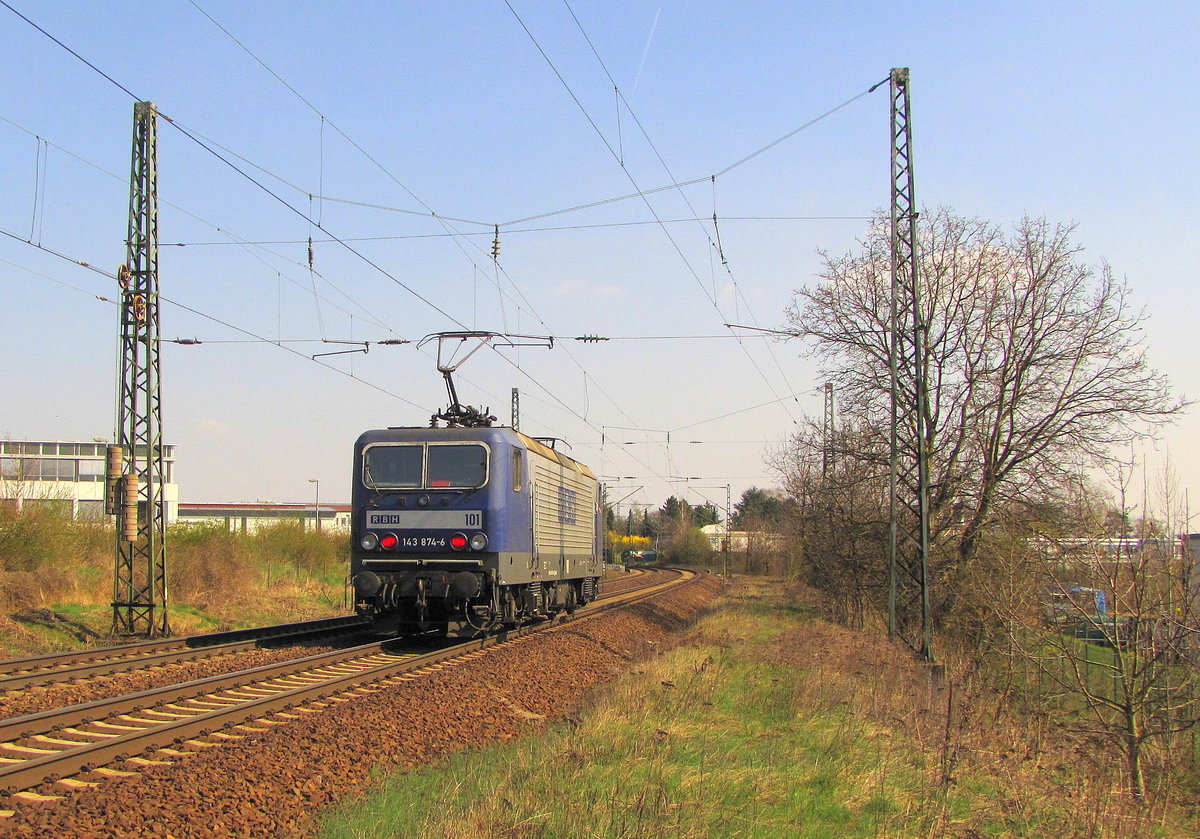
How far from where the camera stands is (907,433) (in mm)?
22062

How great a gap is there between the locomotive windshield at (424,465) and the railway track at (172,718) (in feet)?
8.70

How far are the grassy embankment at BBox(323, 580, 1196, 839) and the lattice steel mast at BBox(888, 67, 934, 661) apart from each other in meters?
5.61

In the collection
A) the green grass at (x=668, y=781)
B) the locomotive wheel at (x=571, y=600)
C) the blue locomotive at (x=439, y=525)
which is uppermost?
the blue locomotive at (x=439, y=525)

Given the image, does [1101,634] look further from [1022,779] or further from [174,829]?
[174,829]

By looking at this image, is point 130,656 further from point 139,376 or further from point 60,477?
point 60,477

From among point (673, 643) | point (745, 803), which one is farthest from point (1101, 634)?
point (745, 803)

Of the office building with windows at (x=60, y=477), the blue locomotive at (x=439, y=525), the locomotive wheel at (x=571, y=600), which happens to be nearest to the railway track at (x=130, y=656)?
the blue locomotive at (x=439, y=525)

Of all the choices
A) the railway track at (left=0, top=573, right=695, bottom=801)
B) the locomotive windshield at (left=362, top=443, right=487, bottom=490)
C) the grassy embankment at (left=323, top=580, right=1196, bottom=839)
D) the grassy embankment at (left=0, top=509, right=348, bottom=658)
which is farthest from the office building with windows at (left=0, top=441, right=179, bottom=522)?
the grassy embankment at (left=323, top=580, right=1196, bottom=839)

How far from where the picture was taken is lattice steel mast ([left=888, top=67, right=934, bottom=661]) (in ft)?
58.3

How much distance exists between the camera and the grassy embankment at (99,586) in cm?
1750

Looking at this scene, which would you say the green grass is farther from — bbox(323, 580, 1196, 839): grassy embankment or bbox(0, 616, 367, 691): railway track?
bbox(0, 616, 367, 691): railway track

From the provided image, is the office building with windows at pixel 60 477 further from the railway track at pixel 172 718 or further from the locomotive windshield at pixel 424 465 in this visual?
the railway track at pixel 172 718

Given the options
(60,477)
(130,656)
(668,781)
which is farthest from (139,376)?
(60,477)

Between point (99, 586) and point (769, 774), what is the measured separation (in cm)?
1847
